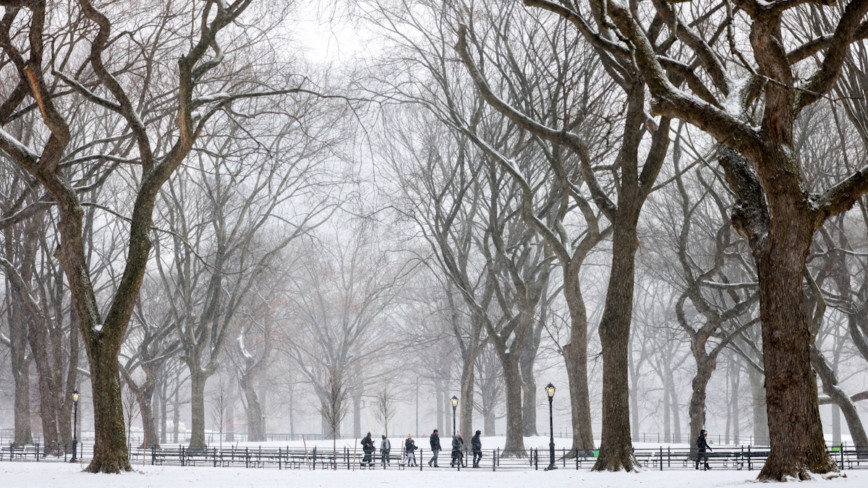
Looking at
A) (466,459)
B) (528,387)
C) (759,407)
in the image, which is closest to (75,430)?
(466,459)

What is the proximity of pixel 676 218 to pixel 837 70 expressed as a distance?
19.4 metres

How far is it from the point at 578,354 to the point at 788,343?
32.7ft

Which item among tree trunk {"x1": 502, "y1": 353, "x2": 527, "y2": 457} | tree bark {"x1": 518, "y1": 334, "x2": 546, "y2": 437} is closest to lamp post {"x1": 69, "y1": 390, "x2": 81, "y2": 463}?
tree trunk {"x1": 502, "y1": 353, "x2": 527, "y2": 457}

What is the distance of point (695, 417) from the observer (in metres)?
22.6

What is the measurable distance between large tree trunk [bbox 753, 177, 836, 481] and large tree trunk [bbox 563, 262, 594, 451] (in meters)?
8.62

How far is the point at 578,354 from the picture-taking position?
19.9 m

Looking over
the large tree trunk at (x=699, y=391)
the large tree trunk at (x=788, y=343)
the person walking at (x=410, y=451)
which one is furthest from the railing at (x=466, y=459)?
the large tree trunk at (x=788, y=343)

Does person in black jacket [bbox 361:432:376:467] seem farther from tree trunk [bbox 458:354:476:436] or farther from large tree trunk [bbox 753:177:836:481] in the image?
large tree trunk [bbox 753:177:836:481]

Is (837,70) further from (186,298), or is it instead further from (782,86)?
(186,298)

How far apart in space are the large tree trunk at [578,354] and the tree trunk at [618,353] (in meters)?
4.38

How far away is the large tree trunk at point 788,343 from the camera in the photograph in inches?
388

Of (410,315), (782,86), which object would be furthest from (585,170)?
(410,315)

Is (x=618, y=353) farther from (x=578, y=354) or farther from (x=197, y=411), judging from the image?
(x=197, y=411)

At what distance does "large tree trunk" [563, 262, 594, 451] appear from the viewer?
1923 cm
